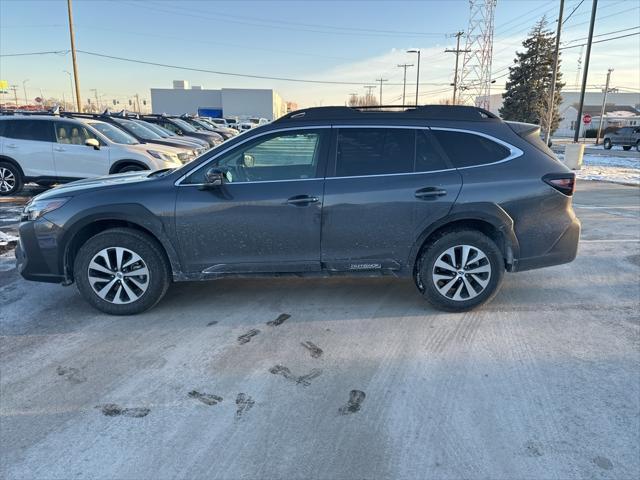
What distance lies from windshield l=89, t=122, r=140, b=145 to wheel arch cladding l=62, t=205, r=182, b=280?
6692mm

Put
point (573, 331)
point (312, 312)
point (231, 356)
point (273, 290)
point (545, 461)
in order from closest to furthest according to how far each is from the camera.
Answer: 1. point (545, 461)
2. point (231, 356)
3. point (573, 331)
4. point (312, 312)
5. point (273, 290)

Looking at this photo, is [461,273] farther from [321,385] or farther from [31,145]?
[31,145]

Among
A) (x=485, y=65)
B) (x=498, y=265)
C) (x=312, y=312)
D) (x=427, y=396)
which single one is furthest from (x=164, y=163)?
(x=485, y=65)

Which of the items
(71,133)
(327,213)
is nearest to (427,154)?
(327,213)

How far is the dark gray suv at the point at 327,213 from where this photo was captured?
13.4ft

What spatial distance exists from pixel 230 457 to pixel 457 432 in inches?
51.1

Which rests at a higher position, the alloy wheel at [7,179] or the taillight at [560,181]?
the taillight at [560,181]

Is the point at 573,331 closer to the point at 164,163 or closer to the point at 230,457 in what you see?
the point at 230,457

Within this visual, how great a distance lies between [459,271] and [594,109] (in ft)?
334

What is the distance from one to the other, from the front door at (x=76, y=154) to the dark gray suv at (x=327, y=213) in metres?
6.02

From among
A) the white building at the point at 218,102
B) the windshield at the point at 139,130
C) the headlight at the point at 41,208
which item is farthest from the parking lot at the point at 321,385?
the white building at the point at 218,102

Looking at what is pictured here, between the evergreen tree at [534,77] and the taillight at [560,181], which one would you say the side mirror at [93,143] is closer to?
the taillight at [560,181]

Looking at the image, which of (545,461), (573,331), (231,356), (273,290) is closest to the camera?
(545,461)

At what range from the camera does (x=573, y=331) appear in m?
3.99
